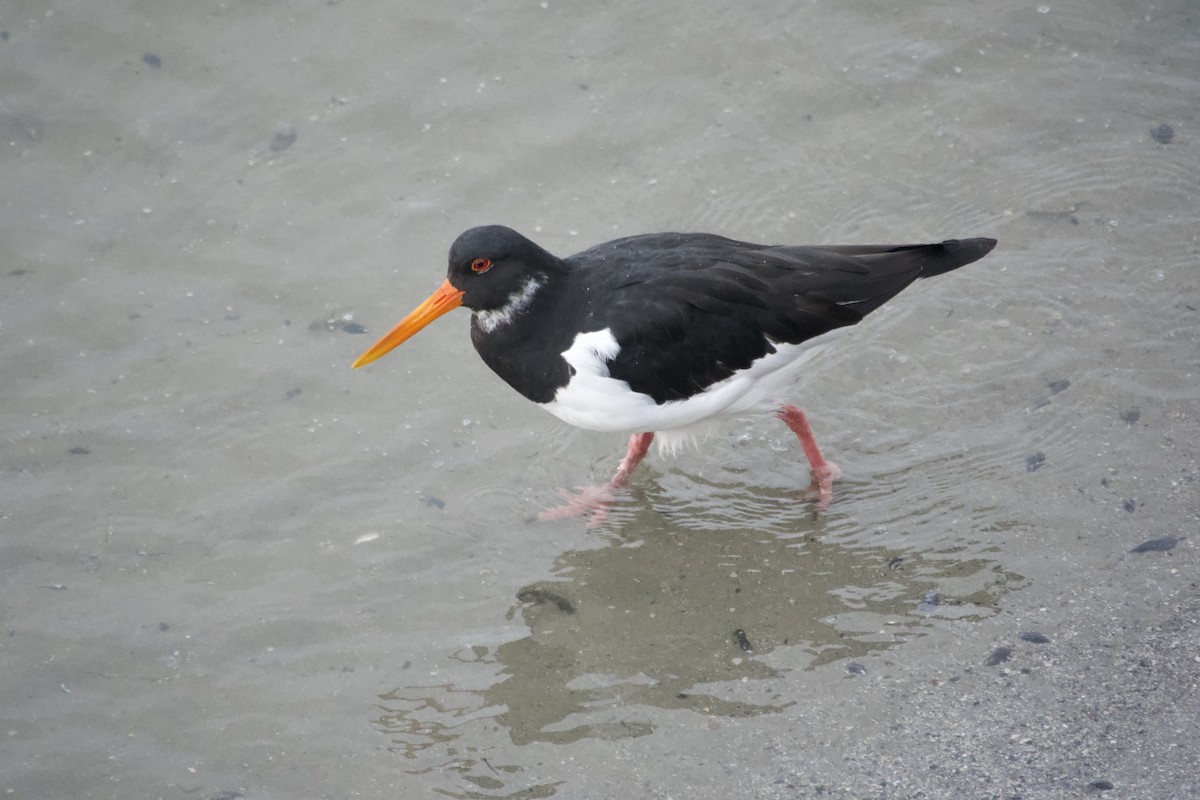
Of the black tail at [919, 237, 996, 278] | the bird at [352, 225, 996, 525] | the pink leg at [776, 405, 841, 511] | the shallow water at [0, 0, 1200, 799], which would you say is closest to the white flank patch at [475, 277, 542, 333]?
the bird at [352, 225, 996, 525]

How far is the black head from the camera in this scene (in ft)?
15.7

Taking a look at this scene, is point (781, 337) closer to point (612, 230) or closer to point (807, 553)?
point (807, 553)

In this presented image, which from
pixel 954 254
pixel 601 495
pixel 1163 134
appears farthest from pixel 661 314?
pixel 1163 134

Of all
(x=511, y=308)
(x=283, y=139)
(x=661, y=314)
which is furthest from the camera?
(x=283, y=139)

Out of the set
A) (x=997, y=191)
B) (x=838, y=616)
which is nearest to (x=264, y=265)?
(x=838, y=616)

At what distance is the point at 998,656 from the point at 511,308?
7.62 feet

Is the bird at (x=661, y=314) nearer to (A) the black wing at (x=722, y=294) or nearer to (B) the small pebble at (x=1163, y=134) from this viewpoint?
(A) the black wing at (x=722, y=294)

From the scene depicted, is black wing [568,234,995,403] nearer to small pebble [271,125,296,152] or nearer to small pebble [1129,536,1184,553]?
small pebble [1129,536,1184,553]

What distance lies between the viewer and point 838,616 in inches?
180

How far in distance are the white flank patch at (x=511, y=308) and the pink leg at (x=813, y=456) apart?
123 cm

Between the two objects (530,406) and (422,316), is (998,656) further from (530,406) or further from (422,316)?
(422,316)

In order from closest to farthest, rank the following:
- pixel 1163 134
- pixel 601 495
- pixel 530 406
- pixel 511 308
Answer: pixel 511 308
pixel 601 495
pixel 530 406
pixel 1163 134

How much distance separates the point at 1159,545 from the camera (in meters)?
4.58

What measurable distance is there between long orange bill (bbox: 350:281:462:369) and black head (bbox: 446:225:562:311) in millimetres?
53
